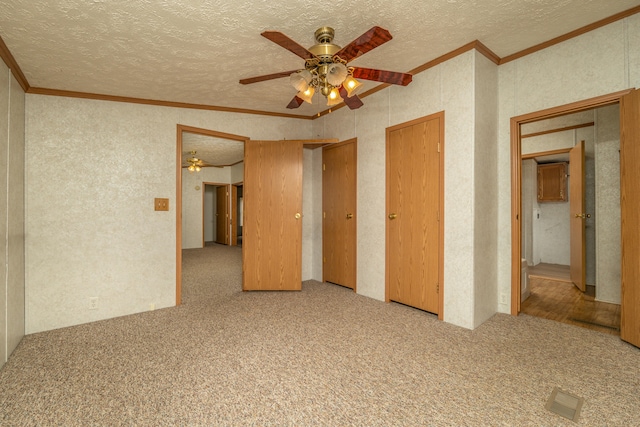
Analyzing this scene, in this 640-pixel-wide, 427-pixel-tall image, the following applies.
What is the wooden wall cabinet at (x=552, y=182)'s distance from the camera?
5.83 metres

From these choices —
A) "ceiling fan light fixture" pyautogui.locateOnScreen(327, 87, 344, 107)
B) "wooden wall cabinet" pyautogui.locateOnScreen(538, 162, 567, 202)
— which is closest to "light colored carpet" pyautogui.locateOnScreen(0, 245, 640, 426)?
"ceiling fan light fixture" pyautogui.locateOnScreen(327, 87, 344, 107)

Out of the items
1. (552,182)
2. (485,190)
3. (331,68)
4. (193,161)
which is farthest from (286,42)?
(552,182)

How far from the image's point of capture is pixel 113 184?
3.11 m

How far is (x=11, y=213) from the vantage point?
2.43 metres

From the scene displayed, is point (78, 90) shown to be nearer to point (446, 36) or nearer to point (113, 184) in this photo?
point (113, 184)

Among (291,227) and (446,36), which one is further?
(291,227)

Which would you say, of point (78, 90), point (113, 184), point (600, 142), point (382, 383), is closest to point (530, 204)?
point (600, 142)

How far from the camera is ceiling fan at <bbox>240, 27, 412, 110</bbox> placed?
172 cm

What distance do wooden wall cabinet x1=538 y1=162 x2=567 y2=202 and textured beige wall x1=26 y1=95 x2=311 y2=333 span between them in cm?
670

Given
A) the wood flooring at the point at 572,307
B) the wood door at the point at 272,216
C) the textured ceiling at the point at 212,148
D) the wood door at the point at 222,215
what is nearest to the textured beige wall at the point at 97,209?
the wood door at the point at 272,216

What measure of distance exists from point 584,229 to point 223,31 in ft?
15.9

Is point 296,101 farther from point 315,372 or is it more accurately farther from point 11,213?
point 11,213

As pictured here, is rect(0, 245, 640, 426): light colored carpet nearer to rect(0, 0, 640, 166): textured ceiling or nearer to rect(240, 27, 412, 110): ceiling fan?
rect(240, 27, 412, 110): ceiling fan

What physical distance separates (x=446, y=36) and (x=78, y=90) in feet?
11.6
